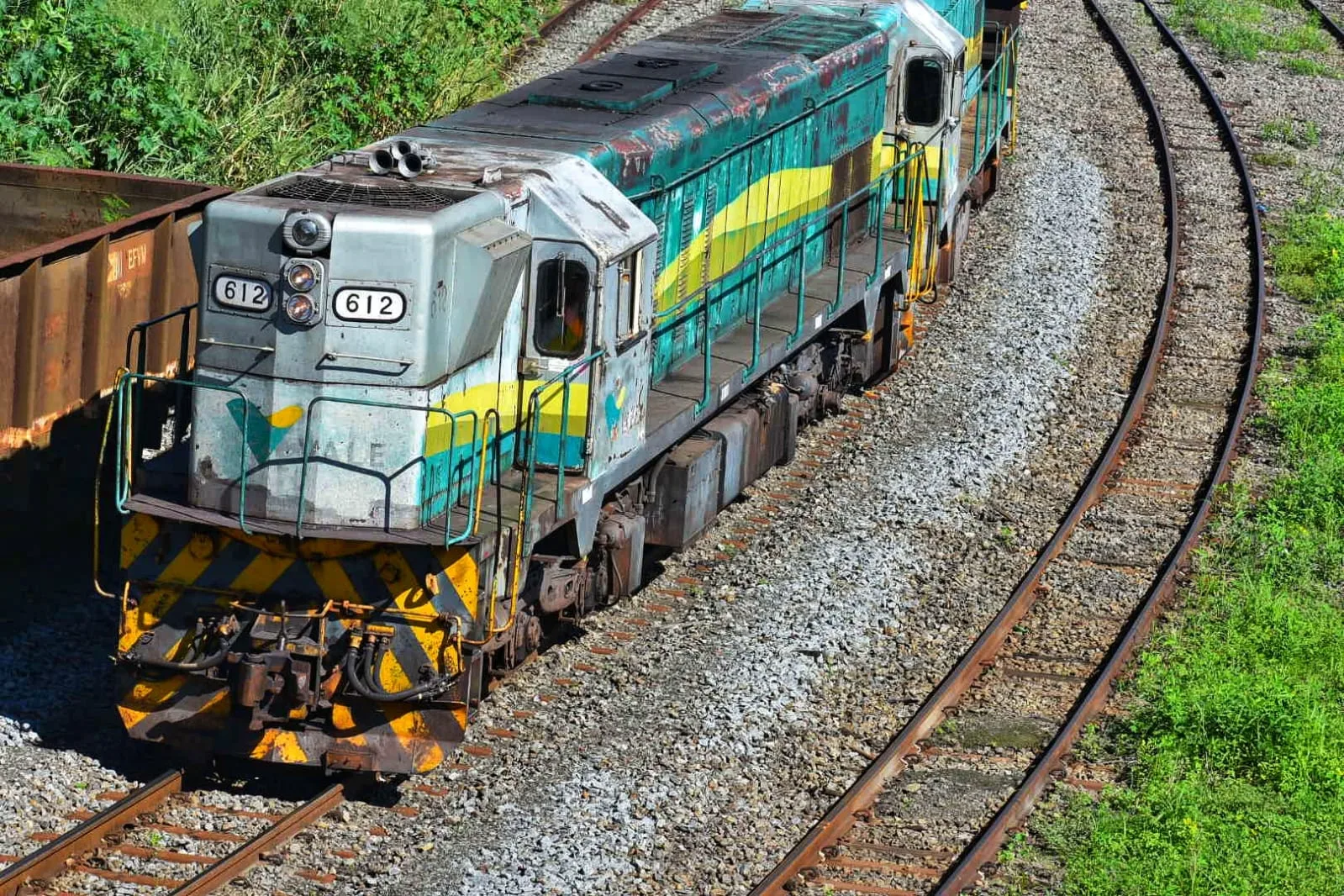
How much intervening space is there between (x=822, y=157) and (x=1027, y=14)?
18239 millimetres

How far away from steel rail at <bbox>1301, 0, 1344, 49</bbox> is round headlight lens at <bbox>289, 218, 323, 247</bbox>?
2458 centimetres

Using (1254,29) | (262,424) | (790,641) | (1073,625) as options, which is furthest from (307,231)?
(1254,29)

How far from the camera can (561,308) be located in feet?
30.1

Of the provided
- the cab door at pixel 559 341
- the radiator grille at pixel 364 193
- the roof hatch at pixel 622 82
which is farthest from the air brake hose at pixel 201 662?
the roof hatch at pixel 622 82

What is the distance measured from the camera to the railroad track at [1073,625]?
28.4ft

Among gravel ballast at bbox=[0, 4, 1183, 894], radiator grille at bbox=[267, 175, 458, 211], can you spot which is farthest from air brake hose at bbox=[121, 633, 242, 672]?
radiator grille at bbox=[267, 175, 458, 211]

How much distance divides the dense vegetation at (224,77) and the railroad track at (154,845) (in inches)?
313

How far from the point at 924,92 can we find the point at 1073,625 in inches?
240

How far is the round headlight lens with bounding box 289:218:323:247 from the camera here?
798 centimetres

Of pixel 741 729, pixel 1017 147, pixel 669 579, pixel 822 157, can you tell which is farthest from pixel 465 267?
pixel 1017 147

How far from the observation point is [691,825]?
28.6 ft

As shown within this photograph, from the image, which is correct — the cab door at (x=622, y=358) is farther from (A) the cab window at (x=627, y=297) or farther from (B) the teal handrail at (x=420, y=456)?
(B) the teal handrail at (x=420, y=456)

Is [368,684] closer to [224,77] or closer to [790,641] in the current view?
A: [790,641]

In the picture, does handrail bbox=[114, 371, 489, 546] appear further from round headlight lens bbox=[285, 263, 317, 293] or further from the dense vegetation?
the dense vegetation
